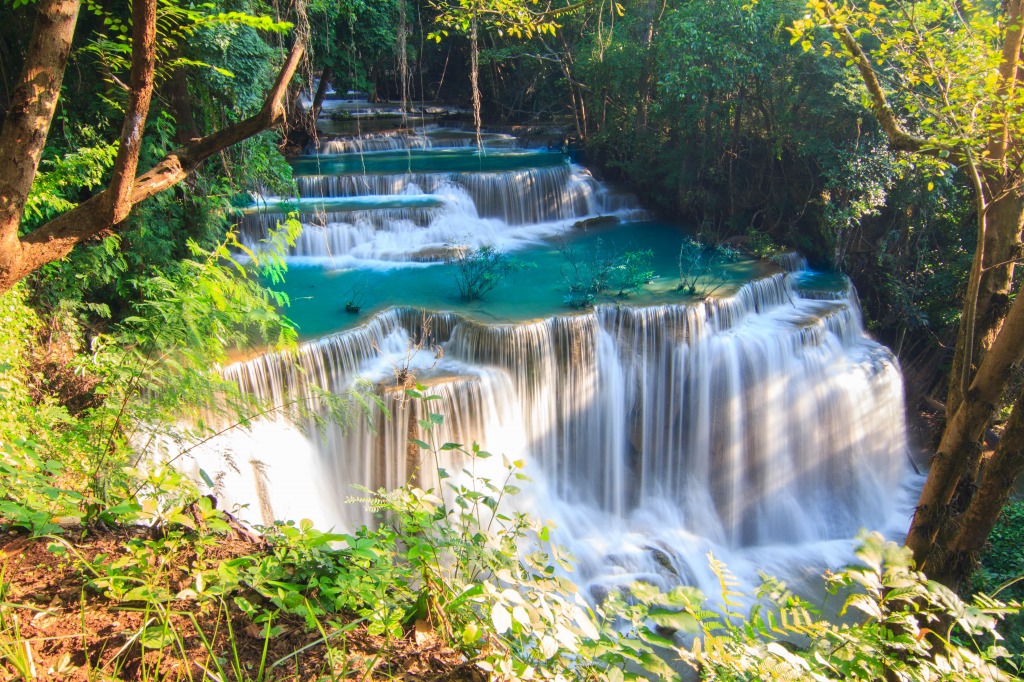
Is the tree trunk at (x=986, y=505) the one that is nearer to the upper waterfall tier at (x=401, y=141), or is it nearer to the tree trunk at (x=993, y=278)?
the tree trunk at (x=993, y=278)

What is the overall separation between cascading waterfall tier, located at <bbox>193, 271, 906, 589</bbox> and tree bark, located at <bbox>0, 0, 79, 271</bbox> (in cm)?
424

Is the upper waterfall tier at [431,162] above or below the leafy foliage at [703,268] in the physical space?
above

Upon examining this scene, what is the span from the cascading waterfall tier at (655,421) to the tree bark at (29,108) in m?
4.24

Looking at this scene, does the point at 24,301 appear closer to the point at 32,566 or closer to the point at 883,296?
the point at 32,566

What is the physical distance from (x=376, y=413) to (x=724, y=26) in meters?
8.91

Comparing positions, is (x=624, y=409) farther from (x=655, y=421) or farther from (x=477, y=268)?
(x=477, y=268)

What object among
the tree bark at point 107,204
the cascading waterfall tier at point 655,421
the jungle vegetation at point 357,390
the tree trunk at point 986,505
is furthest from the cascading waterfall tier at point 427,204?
the tree trunk at point 986,505

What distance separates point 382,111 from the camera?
76.9ft

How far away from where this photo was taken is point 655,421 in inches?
346

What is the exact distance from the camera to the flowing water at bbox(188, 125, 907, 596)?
7.12m

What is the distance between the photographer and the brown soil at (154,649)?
1.94 meters

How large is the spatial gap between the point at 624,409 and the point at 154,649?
7.12 meters

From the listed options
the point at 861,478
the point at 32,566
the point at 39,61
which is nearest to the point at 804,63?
the point at 861,478

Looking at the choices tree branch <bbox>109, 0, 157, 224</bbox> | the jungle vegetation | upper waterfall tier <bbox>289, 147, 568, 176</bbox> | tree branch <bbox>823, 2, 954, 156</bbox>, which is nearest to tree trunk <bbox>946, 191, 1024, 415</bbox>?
the jungle vegetation
